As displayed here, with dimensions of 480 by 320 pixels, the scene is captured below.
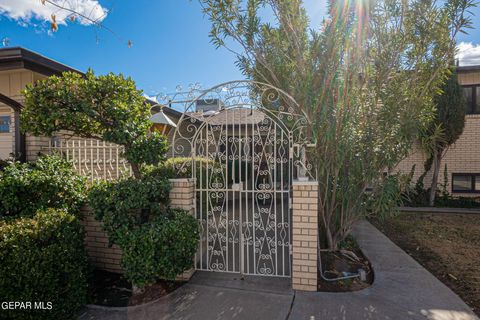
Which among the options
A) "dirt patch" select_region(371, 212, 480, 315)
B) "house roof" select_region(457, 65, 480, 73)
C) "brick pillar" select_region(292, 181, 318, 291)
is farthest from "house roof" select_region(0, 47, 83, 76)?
"house roof" select_region(457, 65, 480, 73)

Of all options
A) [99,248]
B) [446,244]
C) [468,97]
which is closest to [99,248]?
[99,248]

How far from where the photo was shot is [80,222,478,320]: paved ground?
2.71 meters

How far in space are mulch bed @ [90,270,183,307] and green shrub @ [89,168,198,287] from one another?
0.32 m

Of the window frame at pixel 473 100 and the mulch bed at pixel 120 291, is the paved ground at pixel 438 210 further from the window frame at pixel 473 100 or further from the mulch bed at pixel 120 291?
the mulch bed at pixel 120 291

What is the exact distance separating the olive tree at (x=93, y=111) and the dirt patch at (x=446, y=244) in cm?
449

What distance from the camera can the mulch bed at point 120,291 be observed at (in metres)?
3.15

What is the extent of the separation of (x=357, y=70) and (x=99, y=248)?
499cm

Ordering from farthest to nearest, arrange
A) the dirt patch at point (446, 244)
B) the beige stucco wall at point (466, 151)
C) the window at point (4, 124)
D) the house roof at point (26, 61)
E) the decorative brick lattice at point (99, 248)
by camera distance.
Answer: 1. the beige stucco wall at point (466, 151)
2. the window at point (4, 124)
3. the decorative brick lattice at point (99, 248)
4. the house roof at point (26, 61)
5. the dirt patch at point (446, 244)

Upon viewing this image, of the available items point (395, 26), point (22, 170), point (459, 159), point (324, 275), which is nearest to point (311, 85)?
point (395, 26)

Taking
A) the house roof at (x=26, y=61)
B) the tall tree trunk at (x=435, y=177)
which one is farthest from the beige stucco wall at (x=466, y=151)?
the house roof at (x=26, y=61)

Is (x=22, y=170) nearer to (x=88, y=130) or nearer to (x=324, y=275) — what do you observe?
(x=88, y=130)

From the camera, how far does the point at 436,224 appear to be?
6.16 meters

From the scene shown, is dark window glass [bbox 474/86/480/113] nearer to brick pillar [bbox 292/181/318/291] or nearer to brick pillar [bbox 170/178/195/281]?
brick pillar [bbox 292/181/318/291]

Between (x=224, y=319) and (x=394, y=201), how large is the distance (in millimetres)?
3144
